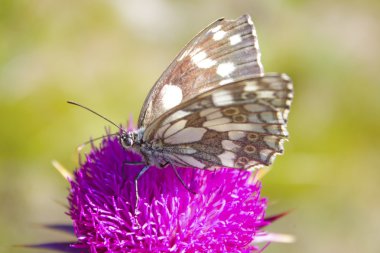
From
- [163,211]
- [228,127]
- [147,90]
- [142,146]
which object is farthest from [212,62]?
[147,90]

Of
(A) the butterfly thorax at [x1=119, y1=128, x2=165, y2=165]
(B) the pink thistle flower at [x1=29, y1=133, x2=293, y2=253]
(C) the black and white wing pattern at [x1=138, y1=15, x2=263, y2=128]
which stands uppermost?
(C) the black and white wing pattern at [x1=138, y1=15, x2=263, y2=128]

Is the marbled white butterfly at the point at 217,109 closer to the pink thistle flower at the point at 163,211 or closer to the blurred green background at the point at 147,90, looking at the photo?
the pink thistle flower at the point at 163,211

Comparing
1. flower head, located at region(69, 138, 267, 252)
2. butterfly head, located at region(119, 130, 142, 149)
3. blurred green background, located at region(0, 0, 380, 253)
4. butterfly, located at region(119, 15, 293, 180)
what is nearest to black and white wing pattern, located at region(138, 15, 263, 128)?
butterfly, located at region(119, 15, 293, 180)

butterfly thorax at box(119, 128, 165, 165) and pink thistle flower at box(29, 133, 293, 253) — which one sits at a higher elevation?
butterfly thorax at box(119, 128, 165, 165)

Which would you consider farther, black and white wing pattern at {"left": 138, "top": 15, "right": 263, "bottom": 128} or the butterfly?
black and white wing pattern at {"left": 138, "top": 15, "right": 263, "bottom": 128}

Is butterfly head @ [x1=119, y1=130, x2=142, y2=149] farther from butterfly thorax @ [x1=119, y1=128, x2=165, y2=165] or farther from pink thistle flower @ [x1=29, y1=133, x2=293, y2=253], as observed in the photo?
pink thistle flower @ [x1=29, y1=133, x2=293, y2=253]

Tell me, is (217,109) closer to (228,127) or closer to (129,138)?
(228,127)

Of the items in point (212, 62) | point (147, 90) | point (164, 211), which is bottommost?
point (164, 211)

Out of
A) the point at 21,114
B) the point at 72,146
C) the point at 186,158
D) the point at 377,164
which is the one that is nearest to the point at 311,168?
the point at 377,164
